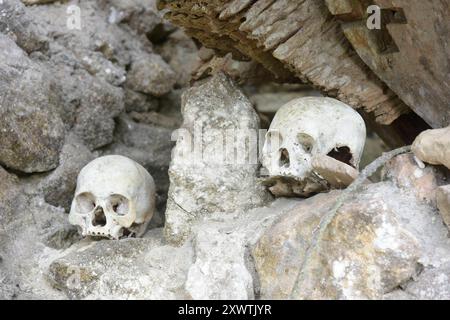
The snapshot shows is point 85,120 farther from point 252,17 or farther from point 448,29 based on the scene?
point 448,29

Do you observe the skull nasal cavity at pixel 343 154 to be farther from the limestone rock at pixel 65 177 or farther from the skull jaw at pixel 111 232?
the limestone rock at pixel 65 177

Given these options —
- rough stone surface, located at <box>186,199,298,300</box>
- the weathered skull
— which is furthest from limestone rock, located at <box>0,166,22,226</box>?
rough stone surface, located at <box>186,199,298,300</box>

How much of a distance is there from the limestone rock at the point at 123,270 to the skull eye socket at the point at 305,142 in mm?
414

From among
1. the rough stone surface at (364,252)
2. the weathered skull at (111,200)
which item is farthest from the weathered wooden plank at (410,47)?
the weathered skull at (111,200)

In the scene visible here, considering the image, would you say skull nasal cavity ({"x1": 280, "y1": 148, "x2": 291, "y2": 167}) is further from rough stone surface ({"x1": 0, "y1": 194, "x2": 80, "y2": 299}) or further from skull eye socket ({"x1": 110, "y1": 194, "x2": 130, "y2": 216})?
rough stone surface ({"x1": 0, "y1": 194, "x2": 80, "y2": 299})

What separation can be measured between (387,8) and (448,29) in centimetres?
17

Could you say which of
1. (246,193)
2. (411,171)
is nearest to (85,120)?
(246,193)

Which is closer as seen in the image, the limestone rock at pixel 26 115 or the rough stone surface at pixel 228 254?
the rough stone surface at pixel 228 254

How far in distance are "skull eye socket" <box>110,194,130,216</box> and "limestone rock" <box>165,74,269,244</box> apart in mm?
127

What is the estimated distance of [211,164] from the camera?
1907 millimetres

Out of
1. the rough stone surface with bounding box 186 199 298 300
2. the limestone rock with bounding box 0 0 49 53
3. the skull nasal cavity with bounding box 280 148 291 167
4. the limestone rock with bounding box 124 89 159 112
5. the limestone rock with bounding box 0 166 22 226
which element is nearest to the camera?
the rough stone surface with bounding box 186 199 298 300

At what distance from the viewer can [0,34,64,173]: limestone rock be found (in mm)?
1979

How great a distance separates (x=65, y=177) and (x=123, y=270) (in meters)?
0.50

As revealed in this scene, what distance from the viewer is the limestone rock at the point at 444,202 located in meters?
1.50
